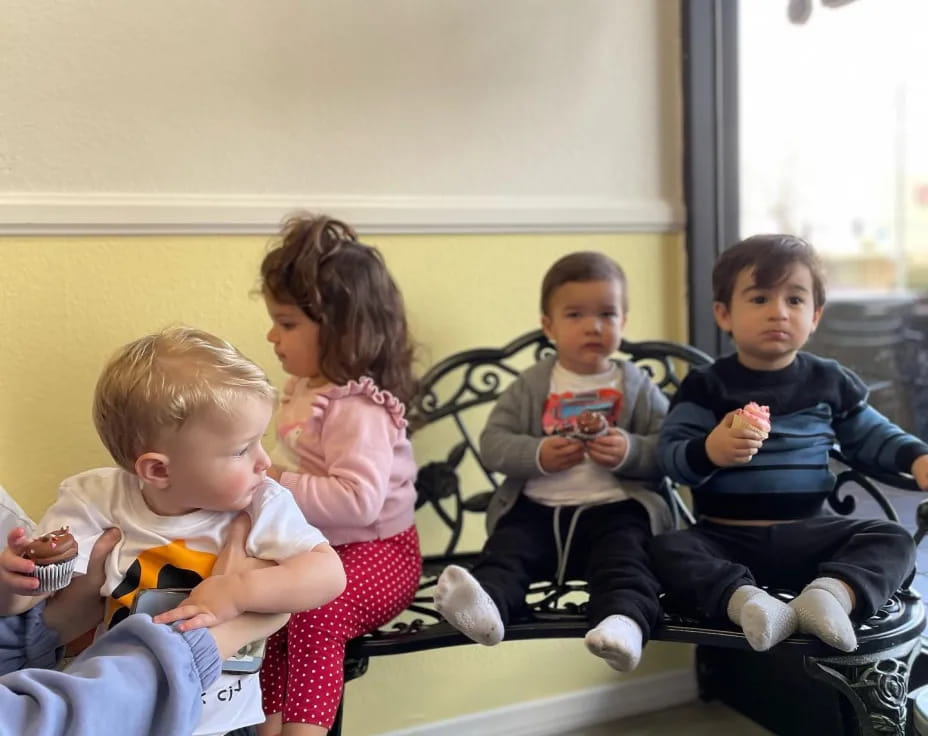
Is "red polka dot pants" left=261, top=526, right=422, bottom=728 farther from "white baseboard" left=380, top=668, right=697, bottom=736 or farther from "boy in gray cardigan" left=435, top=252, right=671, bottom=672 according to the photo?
"white baseboard" left=380, top=668, right=697, bottom=736

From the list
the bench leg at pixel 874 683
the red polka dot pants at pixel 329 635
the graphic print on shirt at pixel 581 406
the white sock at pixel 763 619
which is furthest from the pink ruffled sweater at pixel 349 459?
the bench leg at pixel 874 683

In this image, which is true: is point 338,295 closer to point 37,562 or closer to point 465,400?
point 465,400

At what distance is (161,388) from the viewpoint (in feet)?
3.89

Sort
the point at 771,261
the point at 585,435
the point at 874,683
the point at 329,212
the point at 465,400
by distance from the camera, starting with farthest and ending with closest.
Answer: the point at 465,400
the point at 329,212
the point at 585,435
the point at 771,261
the point at 874,683

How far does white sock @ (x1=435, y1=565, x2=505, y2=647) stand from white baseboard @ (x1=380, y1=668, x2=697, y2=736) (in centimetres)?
79

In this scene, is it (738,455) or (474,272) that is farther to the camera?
(474,272)

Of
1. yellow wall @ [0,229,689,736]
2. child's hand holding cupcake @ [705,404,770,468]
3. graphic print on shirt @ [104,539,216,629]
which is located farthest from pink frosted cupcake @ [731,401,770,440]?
graphic print on shirt @ [104,539,216,629]

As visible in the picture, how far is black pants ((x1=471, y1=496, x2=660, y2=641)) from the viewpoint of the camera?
57.7 inches

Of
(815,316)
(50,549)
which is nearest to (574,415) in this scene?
→ (815,316)

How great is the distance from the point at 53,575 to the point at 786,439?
1255 millimetres

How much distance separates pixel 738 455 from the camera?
1.51m

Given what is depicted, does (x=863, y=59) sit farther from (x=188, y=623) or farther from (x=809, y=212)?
(x=188, y=623)

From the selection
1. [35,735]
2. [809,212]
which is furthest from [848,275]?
[35,735]

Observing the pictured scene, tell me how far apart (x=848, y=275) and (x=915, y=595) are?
804 millimetres
